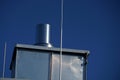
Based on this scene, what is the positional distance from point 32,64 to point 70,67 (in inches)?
12.3

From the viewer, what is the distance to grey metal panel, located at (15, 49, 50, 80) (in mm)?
3072

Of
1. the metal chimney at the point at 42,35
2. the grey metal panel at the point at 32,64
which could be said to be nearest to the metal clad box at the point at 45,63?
the grey metal panel at the point at 32,64

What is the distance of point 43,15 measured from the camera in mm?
3979

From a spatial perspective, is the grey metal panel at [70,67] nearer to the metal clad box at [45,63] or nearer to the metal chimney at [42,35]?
the metal clad box at [45,63]

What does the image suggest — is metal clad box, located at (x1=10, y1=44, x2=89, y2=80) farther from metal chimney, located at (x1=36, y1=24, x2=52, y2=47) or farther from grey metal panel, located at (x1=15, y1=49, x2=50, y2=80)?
Answer: metal chimney, located at (x1=36, y1=24, x2=52, y2=47)

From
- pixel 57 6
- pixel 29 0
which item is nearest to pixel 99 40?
pixel 57 6

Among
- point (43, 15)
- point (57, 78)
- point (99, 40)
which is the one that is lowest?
point (57, 78)

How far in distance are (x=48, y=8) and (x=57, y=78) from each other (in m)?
1.11

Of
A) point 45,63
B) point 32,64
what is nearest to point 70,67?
point 45,63

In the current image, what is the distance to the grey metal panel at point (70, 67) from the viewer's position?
A: 3139 millimetres

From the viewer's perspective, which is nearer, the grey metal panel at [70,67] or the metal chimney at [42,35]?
the grey metal panel at [70,67]

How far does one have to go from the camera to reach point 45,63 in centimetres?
312

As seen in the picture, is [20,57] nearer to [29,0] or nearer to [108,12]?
[29,0]

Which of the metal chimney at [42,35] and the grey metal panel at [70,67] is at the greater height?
the metal chimney at [42,35]
